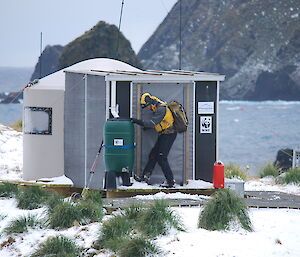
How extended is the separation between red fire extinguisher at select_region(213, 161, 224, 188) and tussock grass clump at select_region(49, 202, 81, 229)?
11.8 ft

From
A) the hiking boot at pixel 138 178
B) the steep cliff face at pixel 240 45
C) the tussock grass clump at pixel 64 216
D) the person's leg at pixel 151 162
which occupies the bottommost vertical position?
the tussock grass clump at pixel 64 216

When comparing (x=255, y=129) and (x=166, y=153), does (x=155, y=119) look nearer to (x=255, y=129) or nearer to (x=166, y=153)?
(x=166, y=153)

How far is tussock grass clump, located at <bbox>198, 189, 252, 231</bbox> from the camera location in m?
10.1

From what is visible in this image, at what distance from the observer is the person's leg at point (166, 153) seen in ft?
43.4

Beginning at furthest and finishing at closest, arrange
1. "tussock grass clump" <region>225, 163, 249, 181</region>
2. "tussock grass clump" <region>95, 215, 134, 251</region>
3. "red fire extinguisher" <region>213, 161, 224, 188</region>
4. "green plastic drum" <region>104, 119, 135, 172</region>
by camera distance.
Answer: "tussock grass clump" <region>225, 163, 249, 181</region> → "red fire extinguisher" <region>213, 161, 224, 188</region> → "green plastic drum" <region>104, 119, 135, 172</region> → "tussock grass clump" <region>95, 215, 134, 251</region>

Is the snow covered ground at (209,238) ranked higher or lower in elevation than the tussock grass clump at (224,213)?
lower

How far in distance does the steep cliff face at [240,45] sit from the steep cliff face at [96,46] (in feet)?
204

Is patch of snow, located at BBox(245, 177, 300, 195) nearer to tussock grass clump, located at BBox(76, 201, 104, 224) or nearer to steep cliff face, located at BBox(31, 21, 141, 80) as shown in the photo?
tussock grass clump, located at BBox(76, 201, 104, 224)

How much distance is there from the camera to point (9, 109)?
16312 cm

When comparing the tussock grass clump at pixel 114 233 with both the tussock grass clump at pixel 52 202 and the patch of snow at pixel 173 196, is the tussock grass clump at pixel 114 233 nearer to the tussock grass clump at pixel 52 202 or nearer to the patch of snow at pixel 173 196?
the tussock grass clump at pixel 52 202

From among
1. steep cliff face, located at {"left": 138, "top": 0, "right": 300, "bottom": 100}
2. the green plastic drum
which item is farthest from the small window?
steep cliff face, located at {"left": 138, "top": 0, "right": 300, "bottom": 100}

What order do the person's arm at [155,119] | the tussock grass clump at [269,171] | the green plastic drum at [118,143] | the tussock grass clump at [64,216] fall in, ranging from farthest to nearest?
the tussock grass clump at [269,171] < the green plastic drum at [118,143] < the person's arm at [155,119] < the tussock grass clump at [64,216]

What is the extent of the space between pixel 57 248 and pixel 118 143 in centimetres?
401

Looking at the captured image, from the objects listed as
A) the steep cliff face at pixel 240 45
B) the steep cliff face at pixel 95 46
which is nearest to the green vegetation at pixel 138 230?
the steep cliff face at pixel 95 46
